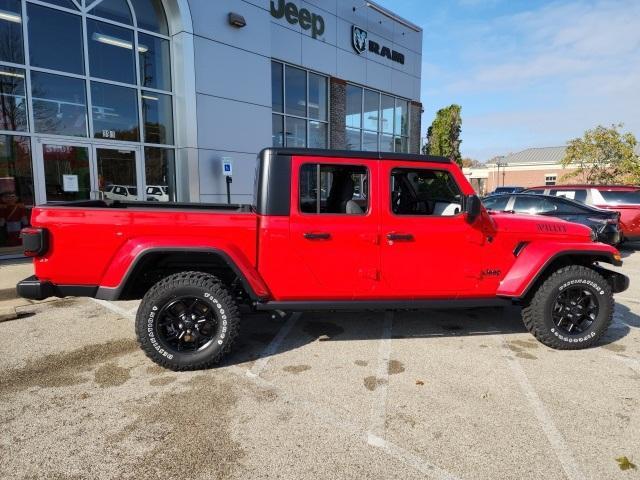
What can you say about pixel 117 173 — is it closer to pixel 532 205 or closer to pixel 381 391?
pixel 381 391

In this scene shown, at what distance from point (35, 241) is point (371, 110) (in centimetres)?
1525

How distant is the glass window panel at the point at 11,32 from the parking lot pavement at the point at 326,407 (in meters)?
6.48

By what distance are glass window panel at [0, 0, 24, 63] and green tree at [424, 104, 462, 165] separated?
891 inches

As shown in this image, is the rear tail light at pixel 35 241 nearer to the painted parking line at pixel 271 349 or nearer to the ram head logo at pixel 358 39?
the painted parking line at pixel 271 349

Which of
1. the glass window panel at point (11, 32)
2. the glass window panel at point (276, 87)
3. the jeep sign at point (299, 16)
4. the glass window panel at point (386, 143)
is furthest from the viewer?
the glass window panel at point (386, 143)

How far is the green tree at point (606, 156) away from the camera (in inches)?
822

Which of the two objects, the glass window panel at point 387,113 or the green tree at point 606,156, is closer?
the glass window panel at point 387,113

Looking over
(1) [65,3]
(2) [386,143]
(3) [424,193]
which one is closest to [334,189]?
(3) [424,193]

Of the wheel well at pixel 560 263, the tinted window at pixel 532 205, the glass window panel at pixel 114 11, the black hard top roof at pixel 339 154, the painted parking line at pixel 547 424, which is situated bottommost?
the painted parking line at pixel 547 424

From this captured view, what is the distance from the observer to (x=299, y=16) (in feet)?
43.1

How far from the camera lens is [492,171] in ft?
203

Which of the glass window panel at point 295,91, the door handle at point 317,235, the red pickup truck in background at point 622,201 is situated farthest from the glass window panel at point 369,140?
the door handle at point 317,235

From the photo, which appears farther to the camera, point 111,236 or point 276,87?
point 276,87

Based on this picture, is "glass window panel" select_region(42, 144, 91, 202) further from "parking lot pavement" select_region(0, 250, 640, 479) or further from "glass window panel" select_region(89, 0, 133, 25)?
"parking lot pavement" select_region(0, 250, 640, 479)
